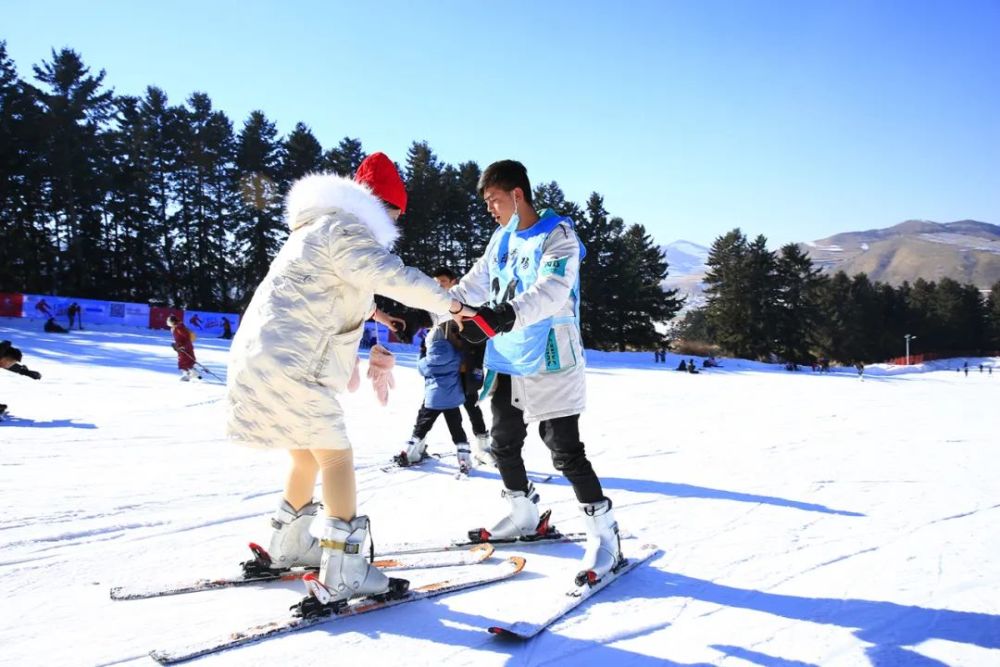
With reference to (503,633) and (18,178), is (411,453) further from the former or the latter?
(18,178)

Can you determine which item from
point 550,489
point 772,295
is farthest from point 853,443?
point 772,295

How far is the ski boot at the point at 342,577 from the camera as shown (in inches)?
101

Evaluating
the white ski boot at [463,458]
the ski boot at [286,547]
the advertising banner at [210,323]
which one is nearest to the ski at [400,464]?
the white ski boot at [463,458]

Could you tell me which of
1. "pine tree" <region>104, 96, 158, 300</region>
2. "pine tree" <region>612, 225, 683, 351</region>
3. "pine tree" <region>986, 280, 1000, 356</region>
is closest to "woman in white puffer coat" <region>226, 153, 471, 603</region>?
"pine tree" <region>104, 96, 158, 300</region>

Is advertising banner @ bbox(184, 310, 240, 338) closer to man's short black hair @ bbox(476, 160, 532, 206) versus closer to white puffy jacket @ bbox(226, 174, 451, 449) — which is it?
man's short black hair @ bbox(476, 160, 532, 206)

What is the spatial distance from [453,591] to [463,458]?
9.70 feet

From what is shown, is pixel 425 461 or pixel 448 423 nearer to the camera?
pixel 448 423

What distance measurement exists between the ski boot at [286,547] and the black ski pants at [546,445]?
1092 millimetres

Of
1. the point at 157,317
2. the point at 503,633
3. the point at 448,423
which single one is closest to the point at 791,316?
the point at 157,317

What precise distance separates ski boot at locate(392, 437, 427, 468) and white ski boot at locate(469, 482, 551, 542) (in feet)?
8.20

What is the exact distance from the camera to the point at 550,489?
520 cm

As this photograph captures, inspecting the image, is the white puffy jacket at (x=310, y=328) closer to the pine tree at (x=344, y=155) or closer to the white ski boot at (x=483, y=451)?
the white ski boot at (x=483, y=451)

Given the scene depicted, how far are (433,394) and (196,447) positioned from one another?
9.19 ft

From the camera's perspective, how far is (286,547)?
3.11 metres
